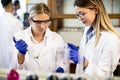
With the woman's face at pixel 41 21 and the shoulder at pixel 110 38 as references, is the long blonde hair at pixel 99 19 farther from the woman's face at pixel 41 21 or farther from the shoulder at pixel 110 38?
the woman's face at pixel 41 21

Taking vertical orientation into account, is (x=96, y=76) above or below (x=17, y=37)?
below

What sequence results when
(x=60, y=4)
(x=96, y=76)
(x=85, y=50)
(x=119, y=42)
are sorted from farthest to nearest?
(x=60, y=4)
(x=85, y=50)
(x=119, y=42)
(x=96, y=76)

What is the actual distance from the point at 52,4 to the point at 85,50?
1265mm

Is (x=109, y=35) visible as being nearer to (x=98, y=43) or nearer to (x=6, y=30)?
(x=98, y=43)

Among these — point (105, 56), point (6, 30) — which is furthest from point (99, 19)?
point (6, 30)

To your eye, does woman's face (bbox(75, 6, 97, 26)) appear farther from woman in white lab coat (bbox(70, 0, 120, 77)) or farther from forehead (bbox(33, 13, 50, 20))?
forehead (bbox(33, 13, 50, 20))

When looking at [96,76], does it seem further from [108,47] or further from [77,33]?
[77,33]

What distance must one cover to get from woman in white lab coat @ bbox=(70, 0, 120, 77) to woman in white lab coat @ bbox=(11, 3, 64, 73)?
0.62 feet

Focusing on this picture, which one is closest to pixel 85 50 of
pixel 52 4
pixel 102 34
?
pixel 102 34

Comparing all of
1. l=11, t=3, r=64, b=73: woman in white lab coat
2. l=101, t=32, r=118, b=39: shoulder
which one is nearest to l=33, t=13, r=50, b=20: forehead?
l=11, t=3, r=64, b=73: woman in white lab coat

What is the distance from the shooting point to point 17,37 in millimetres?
1394

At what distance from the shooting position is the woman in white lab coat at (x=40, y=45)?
1321mm

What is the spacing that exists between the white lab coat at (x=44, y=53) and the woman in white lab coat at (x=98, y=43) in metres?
0.19

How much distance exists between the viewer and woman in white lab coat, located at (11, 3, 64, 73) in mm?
1321
